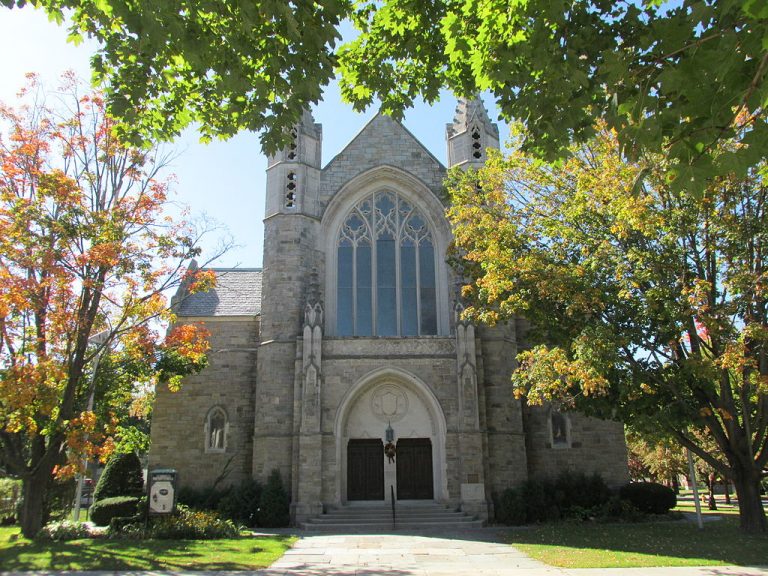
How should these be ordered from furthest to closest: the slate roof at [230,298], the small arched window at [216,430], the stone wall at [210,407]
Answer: the slate roof at [230,298] < the small arched window at [216,430] < the stone wall at [210,407]

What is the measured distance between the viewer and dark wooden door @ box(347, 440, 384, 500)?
1933 centimetres

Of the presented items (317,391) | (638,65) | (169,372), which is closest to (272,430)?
(317,391)

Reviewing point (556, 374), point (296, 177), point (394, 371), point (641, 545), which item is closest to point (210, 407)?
point (394, 371)

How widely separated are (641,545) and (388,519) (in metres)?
7.12

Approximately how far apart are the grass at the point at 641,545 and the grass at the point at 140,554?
5.66 m

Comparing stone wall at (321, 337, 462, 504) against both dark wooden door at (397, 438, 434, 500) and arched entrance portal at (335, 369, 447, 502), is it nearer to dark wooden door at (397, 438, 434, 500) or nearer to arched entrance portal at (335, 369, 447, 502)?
arched entrance portal at (335, 369, 447, 502)

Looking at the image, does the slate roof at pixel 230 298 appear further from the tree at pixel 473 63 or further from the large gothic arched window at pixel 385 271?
the tree at pixel 473 63

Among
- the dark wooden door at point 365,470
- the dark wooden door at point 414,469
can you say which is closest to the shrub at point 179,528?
the dark wooden door at point 365,470

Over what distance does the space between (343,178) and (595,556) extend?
15147 millimetres

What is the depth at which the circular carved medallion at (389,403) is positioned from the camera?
2000cm

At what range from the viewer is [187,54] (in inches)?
255

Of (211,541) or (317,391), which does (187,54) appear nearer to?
(211,541)

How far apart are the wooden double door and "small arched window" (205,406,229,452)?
479 centimetres

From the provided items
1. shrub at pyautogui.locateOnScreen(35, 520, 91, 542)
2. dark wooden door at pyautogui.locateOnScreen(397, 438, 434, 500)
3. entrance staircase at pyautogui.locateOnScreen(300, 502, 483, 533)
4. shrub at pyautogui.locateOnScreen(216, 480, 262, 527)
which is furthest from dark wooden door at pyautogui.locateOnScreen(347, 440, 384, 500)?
shrub at pyautogui.locateOnScreen(35, 520, 91, 542)
